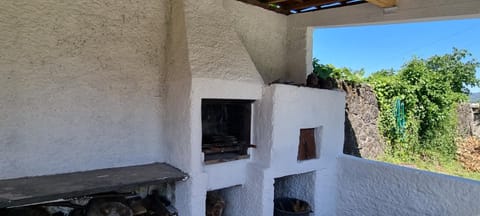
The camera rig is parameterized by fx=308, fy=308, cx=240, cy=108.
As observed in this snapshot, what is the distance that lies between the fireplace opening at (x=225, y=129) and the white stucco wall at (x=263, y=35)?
922 mm

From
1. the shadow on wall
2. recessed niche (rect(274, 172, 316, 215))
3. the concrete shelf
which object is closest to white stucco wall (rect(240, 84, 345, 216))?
recessed niche (rect(274, 172, 316, 215))

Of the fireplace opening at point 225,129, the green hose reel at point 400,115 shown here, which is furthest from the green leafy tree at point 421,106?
the fireplace opening at point 225,129

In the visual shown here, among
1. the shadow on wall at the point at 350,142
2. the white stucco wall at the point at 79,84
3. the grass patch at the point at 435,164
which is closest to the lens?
the white stucco wall at the point at 79,84

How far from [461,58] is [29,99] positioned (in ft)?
28.5

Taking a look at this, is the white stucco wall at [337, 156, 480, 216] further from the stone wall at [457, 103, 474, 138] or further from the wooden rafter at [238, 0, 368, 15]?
the stone wall at [457, 103, 474, 138]

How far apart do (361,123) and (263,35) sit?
117 inches

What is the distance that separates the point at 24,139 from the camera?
261 centimetres

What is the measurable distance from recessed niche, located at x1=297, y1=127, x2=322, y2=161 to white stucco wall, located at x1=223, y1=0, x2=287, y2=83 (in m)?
0.98

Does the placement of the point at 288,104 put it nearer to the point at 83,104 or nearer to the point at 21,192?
the point at 83,104

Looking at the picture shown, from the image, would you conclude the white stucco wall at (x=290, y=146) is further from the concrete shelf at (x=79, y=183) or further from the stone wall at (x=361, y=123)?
the stone wall at (x=361, y=123)

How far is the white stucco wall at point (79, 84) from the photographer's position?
101 inches

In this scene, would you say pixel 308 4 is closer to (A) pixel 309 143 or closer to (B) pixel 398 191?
(A) pixel 309 143

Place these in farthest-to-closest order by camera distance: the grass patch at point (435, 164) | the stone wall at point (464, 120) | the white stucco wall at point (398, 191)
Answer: the stone wall at point (464, 120)
the grass patch at point (435, 164)
the white stucco wall at point (398, 191)

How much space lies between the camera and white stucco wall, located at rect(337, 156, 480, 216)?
283 cm
